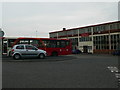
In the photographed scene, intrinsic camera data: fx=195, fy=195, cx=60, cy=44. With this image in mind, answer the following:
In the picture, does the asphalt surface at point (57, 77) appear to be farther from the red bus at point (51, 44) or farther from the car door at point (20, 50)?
the red bus at point (51, 44)

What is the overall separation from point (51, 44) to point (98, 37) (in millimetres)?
36491

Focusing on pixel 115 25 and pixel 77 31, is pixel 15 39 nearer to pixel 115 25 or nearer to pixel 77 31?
pixel 115 25

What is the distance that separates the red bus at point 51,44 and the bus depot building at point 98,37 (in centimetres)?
2857

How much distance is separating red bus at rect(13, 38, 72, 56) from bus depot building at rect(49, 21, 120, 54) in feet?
93.7

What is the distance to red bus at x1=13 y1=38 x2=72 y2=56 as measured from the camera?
26.5 meters

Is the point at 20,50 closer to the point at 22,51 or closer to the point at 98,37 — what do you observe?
the point at 22,51

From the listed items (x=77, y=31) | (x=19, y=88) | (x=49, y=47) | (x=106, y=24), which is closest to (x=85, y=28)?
(x=77, y=31)

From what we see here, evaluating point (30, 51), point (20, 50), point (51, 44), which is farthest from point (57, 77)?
point (51, 44)

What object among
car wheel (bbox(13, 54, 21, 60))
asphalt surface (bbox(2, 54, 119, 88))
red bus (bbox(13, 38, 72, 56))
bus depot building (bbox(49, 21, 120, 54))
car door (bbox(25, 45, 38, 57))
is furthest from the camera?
bus depot building (bbox(49, 21, 120, 54))

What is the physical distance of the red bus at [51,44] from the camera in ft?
87.0

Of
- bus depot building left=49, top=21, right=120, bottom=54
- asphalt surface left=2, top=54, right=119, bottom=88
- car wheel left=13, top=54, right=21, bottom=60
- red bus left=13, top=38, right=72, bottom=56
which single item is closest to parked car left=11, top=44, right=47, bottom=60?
car wheel left=13, top=54, right=21, bottom=60

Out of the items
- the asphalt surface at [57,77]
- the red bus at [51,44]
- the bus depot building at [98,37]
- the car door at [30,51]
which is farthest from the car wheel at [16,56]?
the bus depot building at [98,37]

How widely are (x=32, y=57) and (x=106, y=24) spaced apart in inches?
1680

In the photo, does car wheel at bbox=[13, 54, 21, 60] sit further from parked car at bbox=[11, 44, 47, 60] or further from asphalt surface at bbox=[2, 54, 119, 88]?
asphalt surface at bbox=[2, 54, 119, 88]
